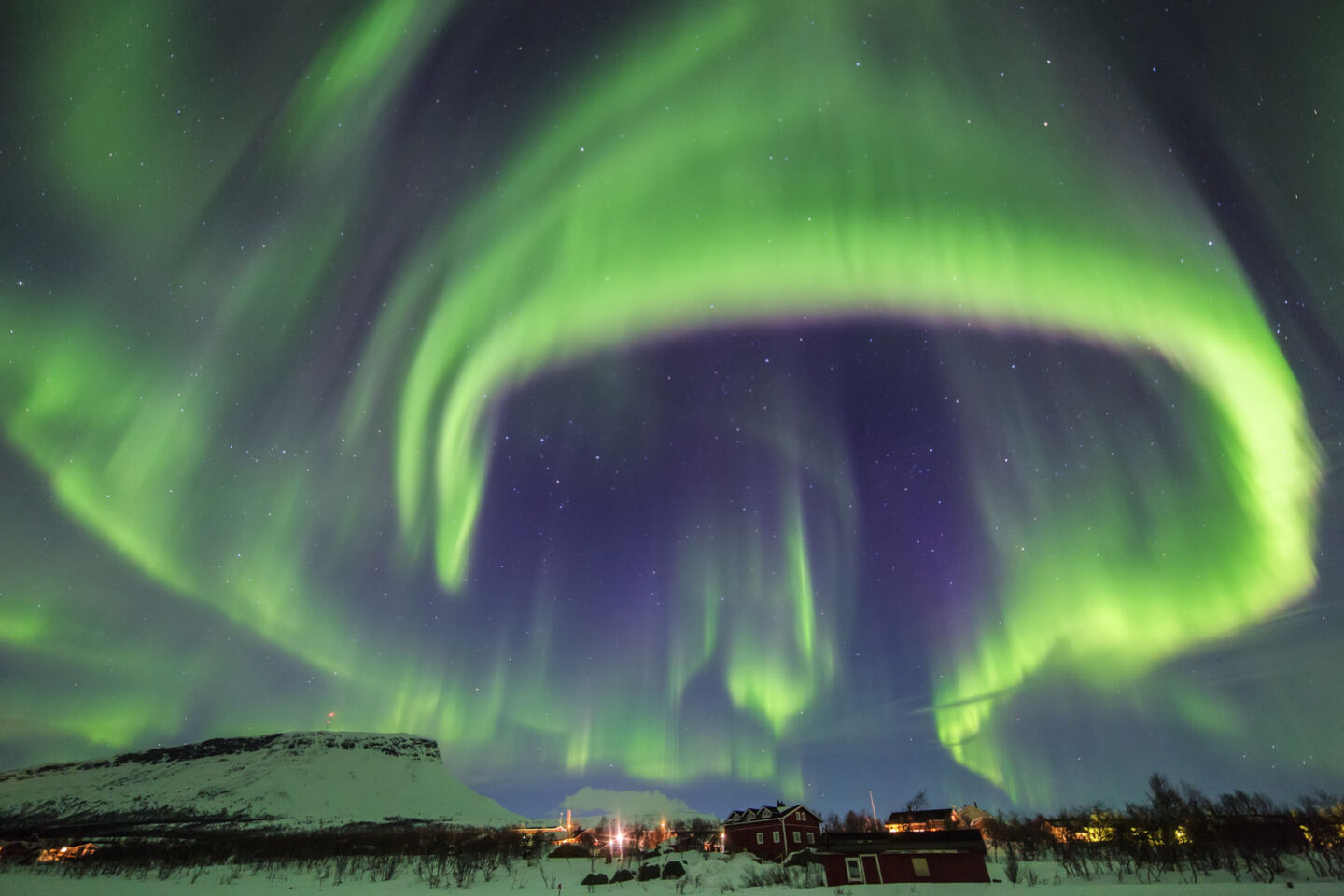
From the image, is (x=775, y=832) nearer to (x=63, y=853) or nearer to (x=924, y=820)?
(x=924, y=820)

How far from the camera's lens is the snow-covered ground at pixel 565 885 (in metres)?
37.6

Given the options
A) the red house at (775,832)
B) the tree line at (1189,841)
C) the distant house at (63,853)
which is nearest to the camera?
the tree line at (1189,841)

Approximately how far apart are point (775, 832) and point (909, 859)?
24.2m

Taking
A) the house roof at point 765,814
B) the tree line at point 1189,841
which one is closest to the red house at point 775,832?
the house roof at point 765,814

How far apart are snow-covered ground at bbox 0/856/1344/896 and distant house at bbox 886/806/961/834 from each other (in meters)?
25.4

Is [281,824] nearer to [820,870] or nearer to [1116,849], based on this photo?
[820,870]

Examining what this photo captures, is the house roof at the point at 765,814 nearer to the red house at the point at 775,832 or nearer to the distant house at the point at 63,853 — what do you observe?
A: the red house at the point at 775,832

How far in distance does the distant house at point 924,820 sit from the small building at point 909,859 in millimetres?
43159

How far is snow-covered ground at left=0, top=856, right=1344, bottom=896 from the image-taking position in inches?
1480

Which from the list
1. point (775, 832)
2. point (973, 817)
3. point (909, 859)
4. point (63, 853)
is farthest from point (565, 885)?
point (63, 853)

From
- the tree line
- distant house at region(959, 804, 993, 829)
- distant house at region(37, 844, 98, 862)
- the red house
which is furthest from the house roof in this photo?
distant house at region(37, 844, 98, 862)

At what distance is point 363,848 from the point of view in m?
98.6

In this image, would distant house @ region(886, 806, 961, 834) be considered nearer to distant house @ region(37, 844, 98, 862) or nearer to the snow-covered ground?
the snow-covered ground

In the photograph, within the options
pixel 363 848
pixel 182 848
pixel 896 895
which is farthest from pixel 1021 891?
pixel 182 848
